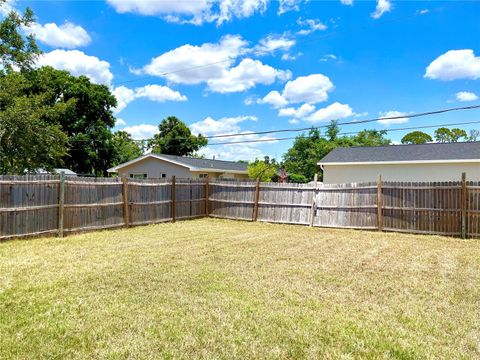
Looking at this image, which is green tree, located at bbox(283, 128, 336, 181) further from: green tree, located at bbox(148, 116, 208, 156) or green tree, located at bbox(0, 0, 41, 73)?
green tree, located at bbox(0, 0, 41, 73)

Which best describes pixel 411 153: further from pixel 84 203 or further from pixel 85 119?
pixel 85 119

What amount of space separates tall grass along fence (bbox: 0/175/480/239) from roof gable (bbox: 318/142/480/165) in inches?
211

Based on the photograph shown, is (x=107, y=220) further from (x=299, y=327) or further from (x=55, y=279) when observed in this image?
(x=299, y=327)

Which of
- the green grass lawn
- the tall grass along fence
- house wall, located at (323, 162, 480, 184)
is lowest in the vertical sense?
the green grass lawn

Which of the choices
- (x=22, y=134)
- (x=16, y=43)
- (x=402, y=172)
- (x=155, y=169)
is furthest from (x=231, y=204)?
(x=16, y=43)

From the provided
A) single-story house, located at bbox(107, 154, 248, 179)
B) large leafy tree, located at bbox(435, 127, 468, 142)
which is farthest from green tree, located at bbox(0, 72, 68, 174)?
large leafy tree, located at bbox(435, 127, 468, 142)

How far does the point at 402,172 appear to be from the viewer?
15.5 metres

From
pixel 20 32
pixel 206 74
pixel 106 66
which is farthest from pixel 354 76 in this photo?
pixel 20 32

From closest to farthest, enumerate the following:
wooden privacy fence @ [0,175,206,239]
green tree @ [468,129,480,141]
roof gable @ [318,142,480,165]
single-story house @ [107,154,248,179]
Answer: wooden privacy fence @ [0,175,206,239]
roof gable @ [318,142,480,165]
single-story house @ [107,154,248,179]
green tree @ [468,129,480,141]

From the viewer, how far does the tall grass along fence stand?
28.3ft

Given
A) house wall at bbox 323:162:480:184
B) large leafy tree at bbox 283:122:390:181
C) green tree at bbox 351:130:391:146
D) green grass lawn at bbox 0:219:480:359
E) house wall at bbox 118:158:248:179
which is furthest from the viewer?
green tree at bbox 351:130:391:146

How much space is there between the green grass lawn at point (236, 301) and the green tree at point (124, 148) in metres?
24.1

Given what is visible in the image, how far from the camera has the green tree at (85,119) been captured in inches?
1065

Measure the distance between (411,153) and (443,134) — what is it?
3521 cm
